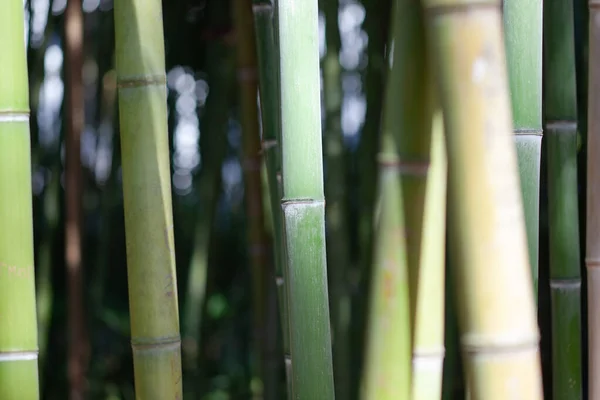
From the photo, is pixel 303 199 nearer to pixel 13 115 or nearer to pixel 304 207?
pixel 304 207

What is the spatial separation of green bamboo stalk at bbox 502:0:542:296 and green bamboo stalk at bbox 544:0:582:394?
39 centimetres

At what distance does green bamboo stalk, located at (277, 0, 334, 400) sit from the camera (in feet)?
2.34

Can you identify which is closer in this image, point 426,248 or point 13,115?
point 426,248

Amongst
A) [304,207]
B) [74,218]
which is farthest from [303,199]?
[74,218]

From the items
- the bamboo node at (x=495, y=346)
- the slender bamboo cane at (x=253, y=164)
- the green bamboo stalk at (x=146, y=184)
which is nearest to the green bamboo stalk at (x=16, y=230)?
the green bamboo stalk at (x=146, y=184)

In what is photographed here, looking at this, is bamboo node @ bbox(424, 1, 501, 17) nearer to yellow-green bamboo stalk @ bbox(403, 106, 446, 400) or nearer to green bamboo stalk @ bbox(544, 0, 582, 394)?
yellow-green bamboo stalk @ bbox(403, 106, 446, 400)

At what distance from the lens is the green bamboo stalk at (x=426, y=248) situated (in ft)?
1.81

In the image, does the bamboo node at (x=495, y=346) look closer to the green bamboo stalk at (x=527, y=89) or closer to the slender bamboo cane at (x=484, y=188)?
the slender bamboo cane at (x=484, y=188)

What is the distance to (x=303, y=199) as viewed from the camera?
0.75 meters

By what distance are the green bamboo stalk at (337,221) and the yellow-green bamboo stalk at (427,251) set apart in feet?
2.29

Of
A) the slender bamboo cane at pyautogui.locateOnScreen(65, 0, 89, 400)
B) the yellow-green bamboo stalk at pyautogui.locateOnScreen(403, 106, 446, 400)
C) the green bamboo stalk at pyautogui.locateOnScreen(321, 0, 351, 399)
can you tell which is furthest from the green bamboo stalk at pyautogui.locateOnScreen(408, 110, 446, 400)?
the slender bamboo cane at pyautogui.locateOnScreen(65, 0, 89, 400)

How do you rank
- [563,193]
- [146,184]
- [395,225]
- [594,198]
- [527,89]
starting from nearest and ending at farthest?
[395,225] < [527,89] < [146,184] < [594,198] < [563,193]

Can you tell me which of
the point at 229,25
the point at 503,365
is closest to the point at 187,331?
the point at 229,25

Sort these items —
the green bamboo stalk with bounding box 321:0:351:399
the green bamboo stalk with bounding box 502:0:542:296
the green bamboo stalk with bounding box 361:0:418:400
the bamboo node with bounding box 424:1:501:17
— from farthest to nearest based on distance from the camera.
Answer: the green bamboo stalk with bounding box 321:0:351:399
the green bamboo stalk with bounding box 502:0:542:296
the green bamboo stalk with bounding box 361:0:418:400
the bamboo node with bounding box 424:1:501:17
